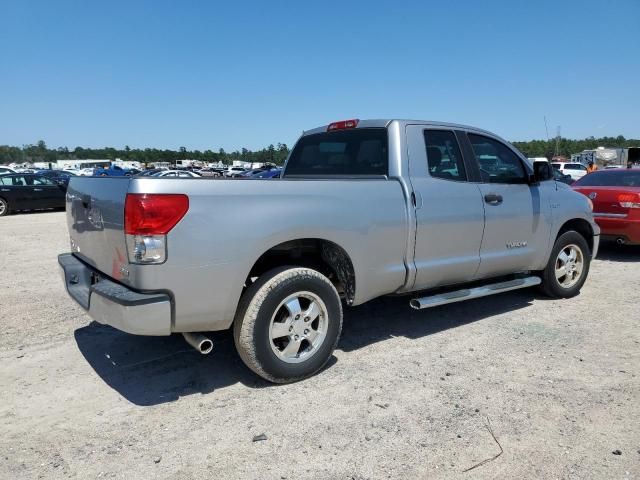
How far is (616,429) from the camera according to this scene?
2.94 metres

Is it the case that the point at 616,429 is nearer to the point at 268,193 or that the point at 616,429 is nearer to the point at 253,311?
the point at 253,311

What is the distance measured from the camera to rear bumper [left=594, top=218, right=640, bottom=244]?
773 cm

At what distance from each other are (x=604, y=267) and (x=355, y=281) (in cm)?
567

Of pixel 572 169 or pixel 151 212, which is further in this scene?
pixel 572 169

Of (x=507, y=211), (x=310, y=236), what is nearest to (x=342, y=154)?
(x=310, y=236)

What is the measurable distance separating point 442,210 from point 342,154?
1.08 meters

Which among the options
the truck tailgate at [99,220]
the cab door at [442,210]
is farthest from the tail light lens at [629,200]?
the truck tailgate at [99,220]

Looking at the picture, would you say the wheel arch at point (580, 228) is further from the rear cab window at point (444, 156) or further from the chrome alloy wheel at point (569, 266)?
the rear cab window at point (444, 156)

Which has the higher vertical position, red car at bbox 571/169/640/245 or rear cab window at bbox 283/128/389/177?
rear cab window at bbox 283/128/389/177

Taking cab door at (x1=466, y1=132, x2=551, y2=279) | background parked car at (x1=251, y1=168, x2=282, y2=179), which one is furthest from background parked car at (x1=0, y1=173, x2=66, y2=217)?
cab door at (x1=466, y1=132, x2=551, y2=279)

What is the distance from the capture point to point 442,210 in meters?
4.19

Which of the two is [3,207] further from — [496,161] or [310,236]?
[496,161]

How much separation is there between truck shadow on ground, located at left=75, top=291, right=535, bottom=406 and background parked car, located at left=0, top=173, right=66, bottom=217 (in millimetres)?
14262

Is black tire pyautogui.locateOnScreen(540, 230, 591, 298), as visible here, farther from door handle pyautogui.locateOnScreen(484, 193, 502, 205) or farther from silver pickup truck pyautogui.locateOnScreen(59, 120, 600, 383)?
door handle pyautogui.locateOnScreen(484, 193, 502, 205)
